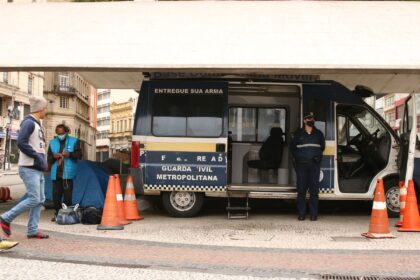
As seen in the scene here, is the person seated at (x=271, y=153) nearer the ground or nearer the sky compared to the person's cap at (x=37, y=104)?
nearer the ground

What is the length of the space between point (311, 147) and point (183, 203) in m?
2.56

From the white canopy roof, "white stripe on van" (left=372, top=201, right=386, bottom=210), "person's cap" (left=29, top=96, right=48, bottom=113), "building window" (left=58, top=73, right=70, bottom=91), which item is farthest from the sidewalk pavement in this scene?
"building window" (left=58, top=73, right=70, bottom=91)

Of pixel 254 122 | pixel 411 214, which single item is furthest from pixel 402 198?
pixel 254 122

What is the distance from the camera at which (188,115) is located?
10375mm

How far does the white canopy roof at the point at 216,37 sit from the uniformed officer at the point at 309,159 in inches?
42.0

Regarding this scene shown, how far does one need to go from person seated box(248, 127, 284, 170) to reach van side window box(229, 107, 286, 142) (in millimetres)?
489

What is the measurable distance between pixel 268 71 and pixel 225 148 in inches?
62.0

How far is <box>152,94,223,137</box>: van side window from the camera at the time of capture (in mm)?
10289

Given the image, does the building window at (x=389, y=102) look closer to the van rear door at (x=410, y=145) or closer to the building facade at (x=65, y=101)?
the building facade at (x=65, y=101)

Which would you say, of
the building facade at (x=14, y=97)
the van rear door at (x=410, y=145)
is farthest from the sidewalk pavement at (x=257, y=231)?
the building facade at (x=14, y=97)

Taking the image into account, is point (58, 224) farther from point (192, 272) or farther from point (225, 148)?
point (192, 272)

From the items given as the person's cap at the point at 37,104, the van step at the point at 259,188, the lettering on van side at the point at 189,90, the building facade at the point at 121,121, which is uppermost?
the building facade at the point at 121,121

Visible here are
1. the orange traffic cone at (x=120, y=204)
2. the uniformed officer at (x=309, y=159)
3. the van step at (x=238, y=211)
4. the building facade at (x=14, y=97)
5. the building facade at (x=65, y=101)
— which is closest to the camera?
the orange traffic cone at (x=120, y=204)

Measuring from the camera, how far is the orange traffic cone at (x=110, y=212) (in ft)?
28.7
